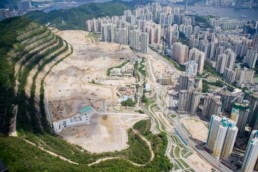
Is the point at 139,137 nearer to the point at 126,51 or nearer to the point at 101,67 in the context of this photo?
the point at 101,67

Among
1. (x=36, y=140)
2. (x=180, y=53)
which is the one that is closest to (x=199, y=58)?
(x=180, y=53)

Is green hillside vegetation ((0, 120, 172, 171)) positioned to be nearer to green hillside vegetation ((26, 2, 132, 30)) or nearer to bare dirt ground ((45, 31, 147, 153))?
bare dirt ground ((45, 31, 147, 153))

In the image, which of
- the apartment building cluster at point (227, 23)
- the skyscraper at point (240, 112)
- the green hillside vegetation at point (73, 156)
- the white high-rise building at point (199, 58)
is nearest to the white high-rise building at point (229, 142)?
the skyscraper at point (240, 112)

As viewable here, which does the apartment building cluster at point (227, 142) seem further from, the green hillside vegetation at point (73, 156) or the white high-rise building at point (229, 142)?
the green hillside vegetation at point (73, 156)

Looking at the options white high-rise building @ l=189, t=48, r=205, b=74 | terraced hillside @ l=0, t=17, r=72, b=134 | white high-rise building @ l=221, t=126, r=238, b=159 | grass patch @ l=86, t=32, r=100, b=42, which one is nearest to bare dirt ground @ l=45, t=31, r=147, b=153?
terraced hillside @ l=0, t=17, r=72, b=134

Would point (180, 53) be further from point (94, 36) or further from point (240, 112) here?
point (94, 36)
